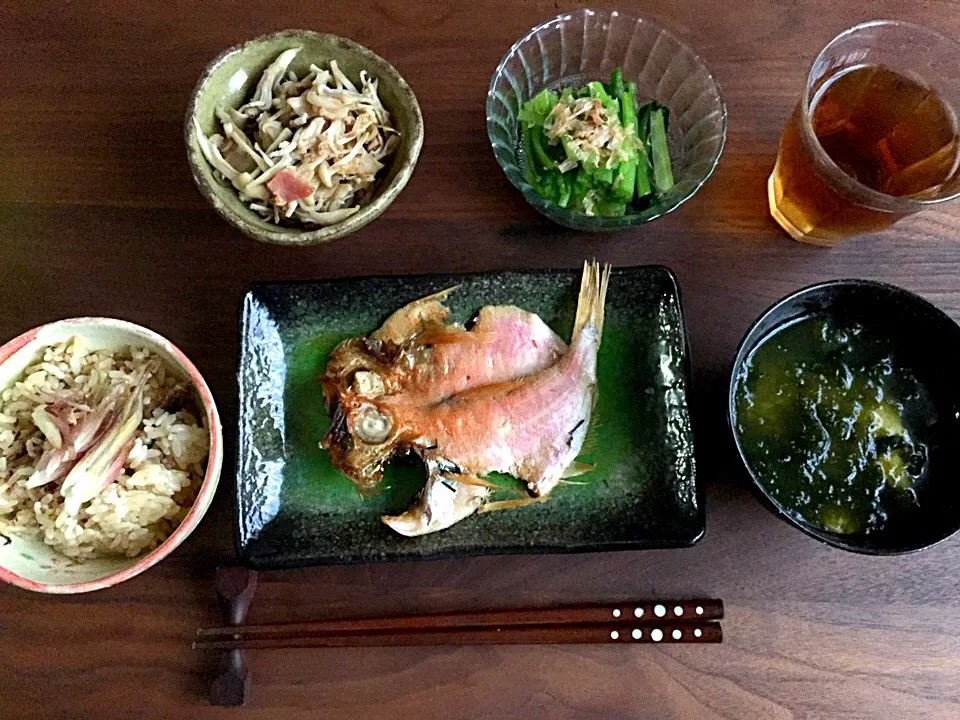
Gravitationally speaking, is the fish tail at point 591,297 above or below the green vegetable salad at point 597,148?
below

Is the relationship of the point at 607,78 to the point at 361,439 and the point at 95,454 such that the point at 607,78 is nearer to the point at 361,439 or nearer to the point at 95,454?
the point at 361,439

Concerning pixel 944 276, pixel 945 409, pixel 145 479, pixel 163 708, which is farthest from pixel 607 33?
pixel 163 708

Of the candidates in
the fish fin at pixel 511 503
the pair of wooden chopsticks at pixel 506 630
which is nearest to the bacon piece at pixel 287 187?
the fish fin at pixel 511 503

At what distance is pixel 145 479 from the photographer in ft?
3.88

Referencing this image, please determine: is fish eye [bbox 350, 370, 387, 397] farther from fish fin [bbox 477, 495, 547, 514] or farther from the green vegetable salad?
the green vegetable salad

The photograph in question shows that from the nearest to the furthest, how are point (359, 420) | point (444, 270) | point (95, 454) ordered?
point (95, 454) → point (359, 420) → point (444, 270)

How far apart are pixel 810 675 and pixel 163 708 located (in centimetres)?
110

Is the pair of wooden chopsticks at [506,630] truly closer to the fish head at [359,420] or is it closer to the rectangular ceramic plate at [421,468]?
the rectangular ceramic plate at [421,468]

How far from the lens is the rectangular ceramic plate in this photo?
125 cm

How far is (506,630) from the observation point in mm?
1279

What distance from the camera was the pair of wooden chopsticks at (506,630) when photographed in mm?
1270

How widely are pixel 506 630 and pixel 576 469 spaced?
30 centimetres

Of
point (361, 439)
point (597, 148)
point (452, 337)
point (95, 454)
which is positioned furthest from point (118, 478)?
point (597, 148)

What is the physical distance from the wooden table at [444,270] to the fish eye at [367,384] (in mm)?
244
